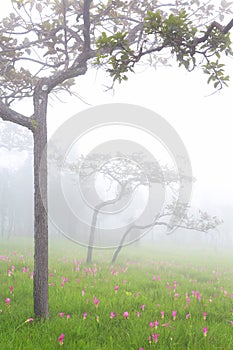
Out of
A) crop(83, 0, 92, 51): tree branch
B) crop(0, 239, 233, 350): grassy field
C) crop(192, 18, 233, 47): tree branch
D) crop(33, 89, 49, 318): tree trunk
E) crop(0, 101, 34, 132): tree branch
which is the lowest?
crop(0, 239, 233, 350): grassy field

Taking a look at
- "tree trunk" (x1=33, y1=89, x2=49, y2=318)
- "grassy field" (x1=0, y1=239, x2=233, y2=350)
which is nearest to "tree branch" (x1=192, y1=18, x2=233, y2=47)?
"tree trunk" (x1=33, y1=89, x2=49, y2=318)

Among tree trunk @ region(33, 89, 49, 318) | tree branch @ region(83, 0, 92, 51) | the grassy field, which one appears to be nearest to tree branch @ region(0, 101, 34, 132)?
tree trunk @ region(33, 89, 49, 318)

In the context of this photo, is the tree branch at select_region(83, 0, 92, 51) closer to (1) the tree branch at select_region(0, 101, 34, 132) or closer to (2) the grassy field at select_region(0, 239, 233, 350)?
(1) the tree branch at select_region(0, 101, 34, 132)

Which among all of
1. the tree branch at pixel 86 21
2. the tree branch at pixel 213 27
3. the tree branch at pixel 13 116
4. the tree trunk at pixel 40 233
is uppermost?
the tree branch at pixel 86 21

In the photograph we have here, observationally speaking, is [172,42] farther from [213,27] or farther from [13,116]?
[13,116]

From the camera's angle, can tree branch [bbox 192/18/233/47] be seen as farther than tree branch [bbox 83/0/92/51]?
No

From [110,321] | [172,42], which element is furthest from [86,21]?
[110,321]

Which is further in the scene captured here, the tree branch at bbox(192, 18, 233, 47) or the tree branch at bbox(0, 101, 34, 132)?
the tree branch at bbox(0, 101, 34, 132)

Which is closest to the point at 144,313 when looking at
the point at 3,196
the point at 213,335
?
the point at 213,335

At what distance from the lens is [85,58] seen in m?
5.50

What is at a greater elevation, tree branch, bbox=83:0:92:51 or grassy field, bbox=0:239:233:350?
tree branch, bbox=83:0:92:51

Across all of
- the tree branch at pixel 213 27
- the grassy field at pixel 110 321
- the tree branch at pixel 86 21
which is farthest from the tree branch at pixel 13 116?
the grassy field at pixel 110 321

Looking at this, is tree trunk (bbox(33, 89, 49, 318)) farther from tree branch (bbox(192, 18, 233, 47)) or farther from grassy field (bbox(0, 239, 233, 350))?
tree branch (bbox(192, 18, 233, 47))

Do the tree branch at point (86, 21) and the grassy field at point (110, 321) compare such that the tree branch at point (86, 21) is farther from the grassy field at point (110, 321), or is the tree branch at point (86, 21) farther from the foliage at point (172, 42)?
A: the grassy field at point (110, 321)
